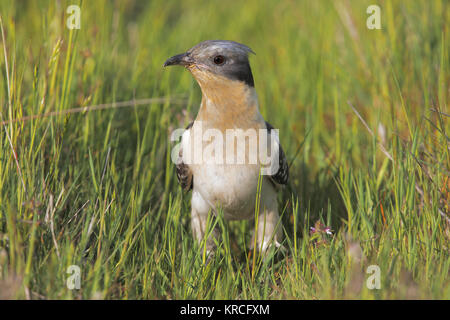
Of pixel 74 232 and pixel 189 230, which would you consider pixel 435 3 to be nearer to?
pixel 189 230

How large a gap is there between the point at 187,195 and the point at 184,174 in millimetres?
556

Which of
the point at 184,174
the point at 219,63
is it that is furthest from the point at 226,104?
the point at 184,174

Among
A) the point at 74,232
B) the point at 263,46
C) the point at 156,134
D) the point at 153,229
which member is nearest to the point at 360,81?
the point at 263,46

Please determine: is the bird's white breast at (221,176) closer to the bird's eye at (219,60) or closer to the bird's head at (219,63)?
the bird's head at (219,63)

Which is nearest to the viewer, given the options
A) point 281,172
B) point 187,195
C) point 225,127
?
point 225,127

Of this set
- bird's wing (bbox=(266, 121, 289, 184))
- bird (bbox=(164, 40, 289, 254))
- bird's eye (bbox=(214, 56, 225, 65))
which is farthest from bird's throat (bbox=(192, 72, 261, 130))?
bird's wing (bbox=(266, 121, 289, 184))

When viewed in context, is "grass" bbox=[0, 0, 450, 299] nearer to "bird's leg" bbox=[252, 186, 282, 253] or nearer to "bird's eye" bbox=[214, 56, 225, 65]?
"bird's leg" bbox=[252, 186, 282, 253]

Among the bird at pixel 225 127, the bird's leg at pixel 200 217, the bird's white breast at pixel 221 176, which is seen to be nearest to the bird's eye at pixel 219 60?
the bird at pixel 225 127

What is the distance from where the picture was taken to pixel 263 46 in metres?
7.71

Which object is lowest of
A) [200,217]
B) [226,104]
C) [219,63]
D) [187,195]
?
[200,217]

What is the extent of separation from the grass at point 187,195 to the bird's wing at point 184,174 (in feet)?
0.40

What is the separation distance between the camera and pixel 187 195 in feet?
15.8

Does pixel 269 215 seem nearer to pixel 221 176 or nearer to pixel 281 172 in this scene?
pixel 281 172

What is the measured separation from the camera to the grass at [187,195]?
3213 millimetres
